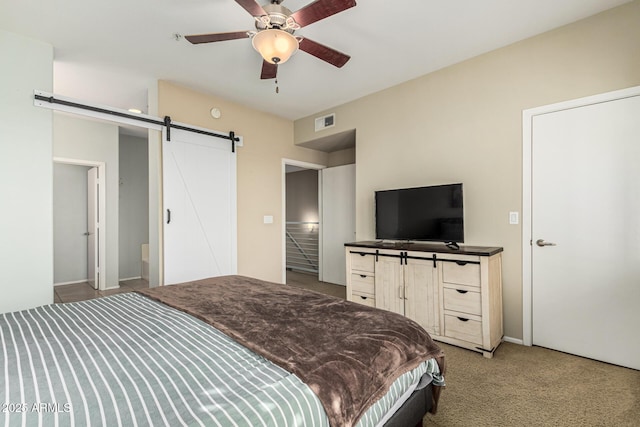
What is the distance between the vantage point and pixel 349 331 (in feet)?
4.33

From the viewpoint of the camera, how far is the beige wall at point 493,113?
2.38m

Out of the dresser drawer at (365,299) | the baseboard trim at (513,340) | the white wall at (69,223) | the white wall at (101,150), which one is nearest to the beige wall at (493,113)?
the baseboard trim at (513,340)

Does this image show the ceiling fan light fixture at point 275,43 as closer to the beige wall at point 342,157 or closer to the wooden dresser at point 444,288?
the wooden dresser at point 444,288

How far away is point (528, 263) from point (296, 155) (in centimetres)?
354

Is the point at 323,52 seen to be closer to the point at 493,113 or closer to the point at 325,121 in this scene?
the point at 493,113

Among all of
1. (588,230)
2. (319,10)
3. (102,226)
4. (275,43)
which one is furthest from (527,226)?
(102,226)

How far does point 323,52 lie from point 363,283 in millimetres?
2371

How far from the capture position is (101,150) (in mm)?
4863

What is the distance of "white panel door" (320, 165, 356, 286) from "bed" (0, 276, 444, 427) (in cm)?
328

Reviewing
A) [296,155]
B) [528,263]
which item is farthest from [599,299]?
[296,155]

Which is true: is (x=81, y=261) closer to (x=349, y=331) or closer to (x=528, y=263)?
(x=349, y=331)

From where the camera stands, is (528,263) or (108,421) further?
(528,263)

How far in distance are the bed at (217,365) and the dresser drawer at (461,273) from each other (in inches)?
52.0

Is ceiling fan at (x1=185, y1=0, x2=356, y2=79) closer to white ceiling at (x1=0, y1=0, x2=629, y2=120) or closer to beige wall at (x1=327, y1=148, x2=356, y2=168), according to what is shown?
white ceiling at (x1=0, y1=0, x2=629, y2=120)
